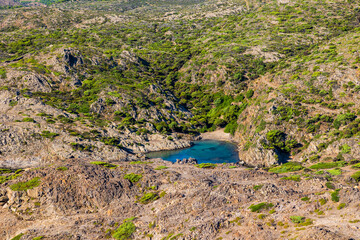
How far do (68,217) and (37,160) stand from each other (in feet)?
162

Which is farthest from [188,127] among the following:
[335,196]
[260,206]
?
[335,196]

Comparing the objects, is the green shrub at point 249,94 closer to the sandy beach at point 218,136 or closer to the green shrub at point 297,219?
the sandy beach at point 218,136

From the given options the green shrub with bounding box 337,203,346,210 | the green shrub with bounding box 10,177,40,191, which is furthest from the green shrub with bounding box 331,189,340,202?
the green shrub with bounding box 10,177,40,191

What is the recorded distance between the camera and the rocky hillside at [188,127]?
4294 centimetres

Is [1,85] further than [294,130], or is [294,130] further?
[1,85]

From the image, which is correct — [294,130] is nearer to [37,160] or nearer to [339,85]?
[339,85]

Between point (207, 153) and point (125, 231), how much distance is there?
2549 inches

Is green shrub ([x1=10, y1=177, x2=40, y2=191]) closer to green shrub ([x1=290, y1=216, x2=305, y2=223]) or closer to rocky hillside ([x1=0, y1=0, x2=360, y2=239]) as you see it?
rocky hillside ([x1=0, y1=0, x2=360, y2=239])

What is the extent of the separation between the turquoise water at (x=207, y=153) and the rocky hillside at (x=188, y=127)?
5.06m

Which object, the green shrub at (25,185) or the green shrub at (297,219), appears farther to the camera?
the green shrub at (25,185)

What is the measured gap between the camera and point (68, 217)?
158 feet

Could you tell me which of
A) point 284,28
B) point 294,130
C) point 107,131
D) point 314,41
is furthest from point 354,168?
point 284,28

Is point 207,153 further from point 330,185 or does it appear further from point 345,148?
point 330,185

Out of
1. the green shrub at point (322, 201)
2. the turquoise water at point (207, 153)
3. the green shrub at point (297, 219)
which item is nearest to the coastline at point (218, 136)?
the turquoise water at point (207, 153)
